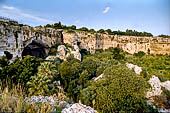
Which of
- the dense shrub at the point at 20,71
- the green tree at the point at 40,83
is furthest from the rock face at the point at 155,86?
the dense shrub at the point at 20,71

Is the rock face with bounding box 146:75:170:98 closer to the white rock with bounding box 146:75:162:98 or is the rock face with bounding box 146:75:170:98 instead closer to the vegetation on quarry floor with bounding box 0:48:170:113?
the white rock with bounding box 146:75:162:98

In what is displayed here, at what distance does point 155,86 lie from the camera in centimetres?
1126

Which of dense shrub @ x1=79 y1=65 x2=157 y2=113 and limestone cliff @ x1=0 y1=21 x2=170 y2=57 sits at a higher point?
limestone cliff @ x1=0 y1=21 x2=170 y2=57

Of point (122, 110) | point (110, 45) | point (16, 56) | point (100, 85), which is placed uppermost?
point (110, 45)

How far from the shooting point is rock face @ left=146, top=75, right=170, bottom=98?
1096 centimetres

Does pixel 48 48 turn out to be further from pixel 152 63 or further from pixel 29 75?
pixel 152 63

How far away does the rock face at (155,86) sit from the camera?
431 inches

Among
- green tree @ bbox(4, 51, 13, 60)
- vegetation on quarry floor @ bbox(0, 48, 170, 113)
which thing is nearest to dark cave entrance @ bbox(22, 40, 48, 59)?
green tree @ bbox(4, 51, 13, 60)

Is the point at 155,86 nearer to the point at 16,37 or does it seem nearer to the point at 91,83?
the point at 91,83

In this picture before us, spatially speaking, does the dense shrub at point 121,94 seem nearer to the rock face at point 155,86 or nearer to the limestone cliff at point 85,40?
the rock face at point 155,86

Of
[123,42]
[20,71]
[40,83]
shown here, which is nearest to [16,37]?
[20,71]

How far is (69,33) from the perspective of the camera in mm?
26094

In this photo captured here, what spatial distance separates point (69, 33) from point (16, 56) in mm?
12839

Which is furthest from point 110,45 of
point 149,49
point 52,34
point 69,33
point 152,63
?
point 52,34
